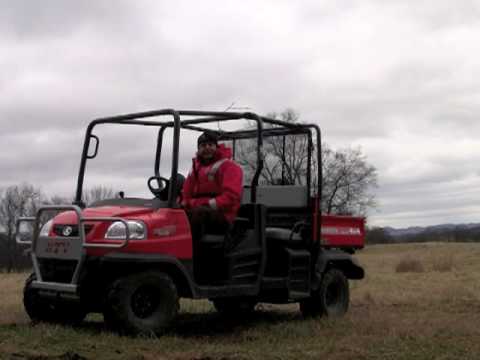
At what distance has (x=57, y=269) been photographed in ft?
24.8

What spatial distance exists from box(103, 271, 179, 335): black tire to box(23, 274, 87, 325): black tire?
3.08 ft

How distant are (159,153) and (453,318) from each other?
4.09m

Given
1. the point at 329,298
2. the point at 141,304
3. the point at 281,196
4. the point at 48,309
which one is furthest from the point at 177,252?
the point at 329,298

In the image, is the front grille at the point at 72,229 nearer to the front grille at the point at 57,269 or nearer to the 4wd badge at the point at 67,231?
the 4wd badge at the point at 67,231

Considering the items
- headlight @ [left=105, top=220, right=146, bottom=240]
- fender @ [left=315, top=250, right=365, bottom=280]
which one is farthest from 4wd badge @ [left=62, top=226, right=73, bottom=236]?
fender @ [left=315, top=250, right=365, bottom=280]

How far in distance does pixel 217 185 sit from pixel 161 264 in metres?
1.13

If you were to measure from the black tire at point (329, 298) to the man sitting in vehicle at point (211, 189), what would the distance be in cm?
212

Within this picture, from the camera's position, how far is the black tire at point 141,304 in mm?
6969

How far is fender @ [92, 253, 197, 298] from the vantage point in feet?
23.0

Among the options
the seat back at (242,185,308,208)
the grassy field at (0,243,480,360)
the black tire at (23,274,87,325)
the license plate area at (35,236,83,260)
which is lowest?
the grassy field at (0,243,480,360)

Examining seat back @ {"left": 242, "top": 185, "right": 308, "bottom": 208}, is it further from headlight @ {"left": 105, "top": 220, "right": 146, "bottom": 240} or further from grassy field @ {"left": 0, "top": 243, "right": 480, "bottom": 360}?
headlight @ {"left": 105, "top": 220, "right": 146, "bottom": 240}

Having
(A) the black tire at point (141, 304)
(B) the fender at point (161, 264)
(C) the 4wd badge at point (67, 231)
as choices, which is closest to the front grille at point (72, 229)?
(C) the 4wd badge at point (67, 231)

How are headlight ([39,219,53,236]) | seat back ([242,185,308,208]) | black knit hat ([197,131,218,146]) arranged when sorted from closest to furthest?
headlight ([39,219,53,236]), black knit hat ([197,131,218,146]), seat back ([242,185,308,208])

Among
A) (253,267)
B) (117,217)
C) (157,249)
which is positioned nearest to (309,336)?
(253,267)
